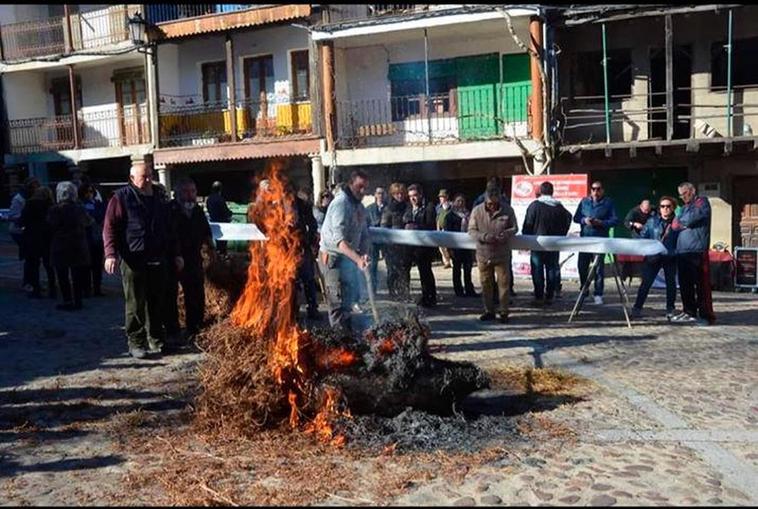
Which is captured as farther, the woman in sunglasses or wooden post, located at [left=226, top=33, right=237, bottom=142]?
wooden post, located at [left=226, top=33, right=237, bottom=142]

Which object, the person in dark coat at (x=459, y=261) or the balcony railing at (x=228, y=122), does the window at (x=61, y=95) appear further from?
the person in dark coat at (x=459, y=261)

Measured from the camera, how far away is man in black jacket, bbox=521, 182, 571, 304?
10789 mm

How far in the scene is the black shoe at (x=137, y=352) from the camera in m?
7.61

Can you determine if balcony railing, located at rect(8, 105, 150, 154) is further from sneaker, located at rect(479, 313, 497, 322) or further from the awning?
sneaker, located at rect(479, 313, 497, 322)

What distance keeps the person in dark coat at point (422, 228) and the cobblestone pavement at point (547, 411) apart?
2.31ft

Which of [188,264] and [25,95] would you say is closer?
[188,264]

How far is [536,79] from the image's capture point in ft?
63.8

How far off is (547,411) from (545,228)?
5.47 metres

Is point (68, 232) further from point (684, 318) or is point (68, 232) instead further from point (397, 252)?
point (684, 318)

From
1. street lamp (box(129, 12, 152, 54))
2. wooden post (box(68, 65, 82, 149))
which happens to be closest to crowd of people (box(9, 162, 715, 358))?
street lamp (box(129, 12, 152, 54))

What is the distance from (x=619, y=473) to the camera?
438 cm

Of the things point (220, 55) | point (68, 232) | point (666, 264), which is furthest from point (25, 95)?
point (666, 264)

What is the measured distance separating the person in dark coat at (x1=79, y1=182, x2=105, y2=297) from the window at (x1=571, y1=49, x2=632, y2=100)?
47.0 ft

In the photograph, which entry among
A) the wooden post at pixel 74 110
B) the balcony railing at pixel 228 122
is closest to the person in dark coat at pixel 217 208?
the balcony railing at pixel 228 122
